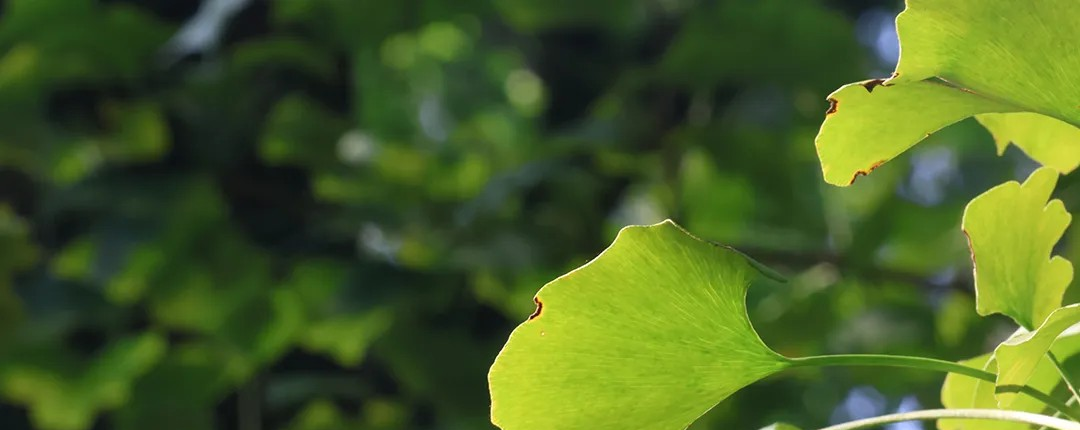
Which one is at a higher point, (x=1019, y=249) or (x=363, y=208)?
(x=363, y=208)

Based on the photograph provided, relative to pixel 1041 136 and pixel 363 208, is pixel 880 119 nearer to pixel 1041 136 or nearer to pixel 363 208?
pixel 1041 136

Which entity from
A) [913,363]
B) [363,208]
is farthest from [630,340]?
[363,208]

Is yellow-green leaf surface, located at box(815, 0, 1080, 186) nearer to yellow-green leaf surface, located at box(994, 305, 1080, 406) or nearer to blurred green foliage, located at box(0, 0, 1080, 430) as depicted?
yellow-green leaf surface, located at box(994, 305, 1080, 406)

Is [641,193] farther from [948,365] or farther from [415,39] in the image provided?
[948,365]

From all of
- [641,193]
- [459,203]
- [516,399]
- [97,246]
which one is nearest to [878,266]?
[641,193]

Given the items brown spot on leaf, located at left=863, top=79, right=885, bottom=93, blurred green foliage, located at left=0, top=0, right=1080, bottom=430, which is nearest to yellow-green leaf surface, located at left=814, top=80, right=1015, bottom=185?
brown spot on leaf, located at left=863, top=79, right=885, bottom=93

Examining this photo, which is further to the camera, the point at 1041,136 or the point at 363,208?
the point at 363,208
